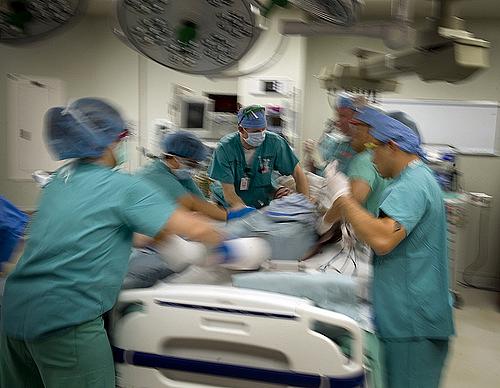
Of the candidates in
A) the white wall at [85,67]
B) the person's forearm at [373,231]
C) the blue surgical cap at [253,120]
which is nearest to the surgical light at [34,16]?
the person's forearm at [373,231]

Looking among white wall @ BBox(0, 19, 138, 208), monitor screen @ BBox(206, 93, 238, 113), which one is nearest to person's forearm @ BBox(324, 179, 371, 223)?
monitor screen @ BBox(206, 93, 238, 113)

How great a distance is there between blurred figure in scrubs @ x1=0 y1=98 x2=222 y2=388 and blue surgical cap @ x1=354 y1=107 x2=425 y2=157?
657mm

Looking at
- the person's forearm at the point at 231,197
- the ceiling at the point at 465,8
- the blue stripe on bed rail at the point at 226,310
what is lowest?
the blue stripe on bed rail at the point at 226,310

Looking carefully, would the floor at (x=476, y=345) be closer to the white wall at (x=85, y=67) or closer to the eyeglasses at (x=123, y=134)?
the eyeglasses at (x=123, y=134)

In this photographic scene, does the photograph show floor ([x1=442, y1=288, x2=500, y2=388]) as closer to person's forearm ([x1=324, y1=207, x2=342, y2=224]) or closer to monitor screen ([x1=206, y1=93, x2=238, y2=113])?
person's forearm ([x1=324, y1=207, x2=342, y2=224])

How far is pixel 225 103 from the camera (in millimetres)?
4516

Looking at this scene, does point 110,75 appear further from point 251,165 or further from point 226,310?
point 226,310

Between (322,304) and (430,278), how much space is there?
1.22 ft

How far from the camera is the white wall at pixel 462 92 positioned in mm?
4613

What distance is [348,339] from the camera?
1.39m

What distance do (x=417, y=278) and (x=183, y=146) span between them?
1.22 m

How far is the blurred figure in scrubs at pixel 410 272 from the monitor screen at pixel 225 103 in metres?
2.92

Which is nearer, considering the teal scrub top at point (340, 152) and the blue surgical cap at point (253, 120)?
the teal scrub top at point (340, 152)

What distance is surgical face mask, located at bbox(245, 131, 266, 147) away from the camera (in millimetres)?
2836
